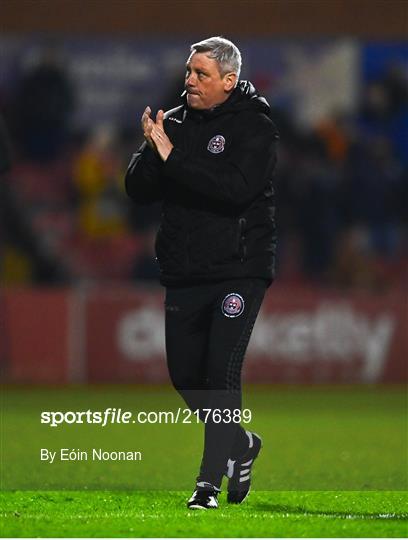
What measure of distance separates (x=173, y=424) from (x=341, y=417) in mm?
1539

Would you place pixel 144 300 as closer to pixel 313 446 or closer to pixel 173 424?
pixel 173 424

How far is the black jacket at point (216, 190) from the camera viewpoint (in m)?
6.03

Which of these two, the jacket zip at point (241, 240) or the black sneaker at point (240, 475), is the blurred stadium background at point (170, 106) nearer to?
the black sneaker at point (240, 475)

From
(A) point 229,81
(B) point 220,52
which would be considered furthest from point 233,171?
(B) point 220,52

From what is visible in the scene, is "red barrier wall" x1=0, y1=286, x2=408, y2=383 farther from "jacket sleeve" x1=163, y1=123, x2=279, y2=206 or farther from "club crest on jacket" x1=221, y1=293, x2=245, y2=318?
"jacket sleeve" x1=163, y1=123, x2=279, y2=206

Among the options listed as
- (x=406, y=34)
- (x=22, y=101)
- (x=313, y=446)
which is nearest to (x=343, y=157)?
(x=406, y=34)

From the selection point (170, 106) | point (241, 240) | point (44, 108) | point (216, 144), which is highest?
point (216, 144)

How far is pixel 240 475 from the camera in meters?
6.46

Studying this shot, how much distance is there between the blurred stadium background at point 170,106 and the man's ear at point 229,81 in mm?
12427

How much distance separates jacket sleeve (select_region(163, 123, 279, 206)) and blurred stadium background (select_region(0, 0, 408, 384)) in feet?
40.8

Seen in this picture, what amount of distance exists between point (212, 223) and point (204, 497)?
1.20 metres

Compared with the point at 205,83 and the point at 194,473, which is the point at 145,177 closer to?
the point at 205,83

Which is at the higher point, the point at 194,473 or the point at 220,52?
the point at 220,52

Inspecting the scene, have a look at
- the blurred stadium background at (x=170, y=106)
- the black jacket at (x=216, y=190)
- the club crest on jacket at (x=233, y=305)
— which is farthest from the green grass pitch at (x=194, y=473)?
the blurred stadium background at (x=170, y=106)
